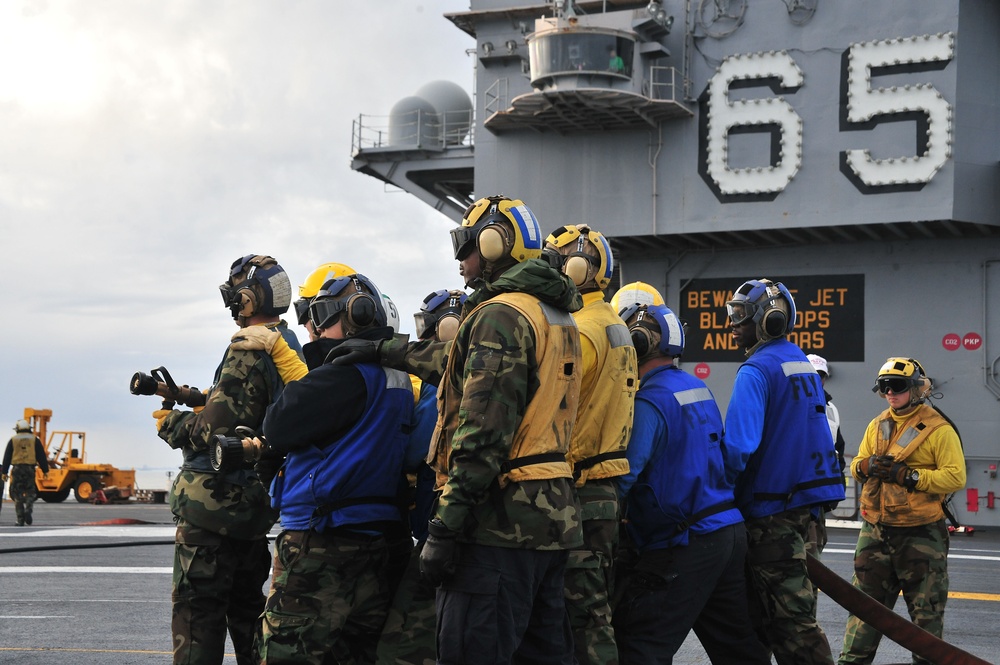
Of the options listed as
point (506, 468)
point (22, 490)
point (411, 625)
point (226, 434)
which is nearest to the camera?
point (506, 468)

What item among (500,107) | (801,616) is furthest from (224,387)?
(500,107)

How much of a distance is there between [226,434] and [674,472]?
90.6 inches

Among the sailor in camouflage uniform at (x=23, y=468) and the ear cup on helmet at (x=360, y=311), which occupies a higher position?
the ear cup on helmet at (x=360, y=311)

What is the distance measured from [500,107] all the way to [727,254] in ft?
20.0

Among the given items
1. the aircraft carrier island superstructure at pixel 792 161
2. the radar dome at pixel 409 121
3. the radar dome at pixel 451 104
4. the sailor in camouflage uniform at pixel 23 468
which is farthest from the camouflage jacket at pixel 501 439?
the radar dome at pixel 451 104

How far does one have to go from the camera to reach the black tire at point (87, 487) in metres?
29.9

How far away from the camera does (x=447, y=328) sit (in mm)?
7031

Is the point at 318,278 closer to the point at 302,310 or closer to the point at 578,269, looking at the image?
the point at 302,310

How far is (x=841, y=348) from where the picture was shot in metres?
24.0

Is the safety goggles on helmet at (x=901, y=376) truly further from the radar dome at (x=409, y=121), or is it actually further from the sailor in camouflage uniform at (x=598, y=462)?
the radar dome at (x=409, y=121)

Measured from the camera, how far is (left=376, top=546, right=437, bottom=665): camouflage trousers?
5.05m

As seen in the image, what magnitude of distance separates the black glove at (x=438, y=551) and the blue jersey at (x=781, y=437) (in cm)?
248

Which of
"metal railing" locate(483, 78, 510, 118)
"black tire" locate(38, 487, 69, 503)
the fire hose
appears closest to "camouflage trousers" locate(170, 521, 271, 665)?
the fire hose

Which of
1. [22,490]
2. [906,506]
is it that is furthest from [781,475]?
[22,490]
